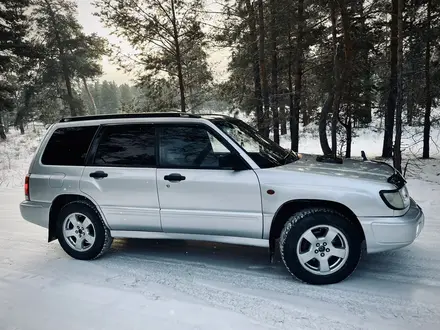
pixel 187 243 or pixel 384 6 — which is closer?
pixel 187 243

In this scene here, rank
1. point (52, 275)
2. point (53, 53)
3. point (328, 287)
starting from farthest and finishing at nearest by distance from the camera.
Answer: point (53, 53) < point (52, 275) < point (328, 287)

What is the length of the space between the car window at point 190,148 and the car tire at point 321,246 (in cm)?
117

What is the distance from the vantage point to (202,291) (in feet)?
12.1

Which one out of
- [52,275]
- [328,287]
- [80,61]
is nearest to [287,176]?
[328,287]

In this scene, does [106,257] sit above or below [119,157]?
below

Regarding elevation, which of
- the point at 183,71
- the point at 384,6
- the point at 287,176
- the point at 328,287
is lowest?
the point at 328,287

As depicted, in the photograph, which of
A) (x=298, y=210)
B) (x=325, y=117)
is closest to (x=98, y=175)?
(x=298, y=210)

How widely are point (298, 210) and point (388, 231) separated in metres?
0.95

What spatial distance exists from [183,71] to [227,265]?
11.8 meters

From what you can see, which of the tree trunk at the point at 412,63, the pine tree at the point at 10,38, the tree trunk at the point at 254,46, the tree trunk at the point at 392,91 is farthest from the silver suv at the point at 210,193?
the pine tree at the point at 10,38

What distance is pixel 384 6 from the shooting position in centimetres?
1250

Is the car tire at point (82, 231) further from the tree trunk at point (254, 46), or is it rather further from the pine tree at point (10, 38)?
the pine tree at point (10, 38)

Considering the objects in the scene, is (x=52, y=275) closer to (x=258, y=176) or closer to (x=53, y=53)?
(x=258, y=176)

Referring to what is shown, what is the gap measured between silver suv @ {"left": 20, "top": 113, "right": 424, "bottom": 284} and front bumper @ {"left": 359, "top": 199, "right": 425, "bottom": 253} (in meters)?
0.01
